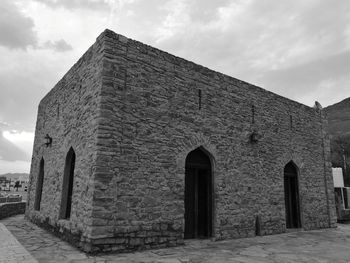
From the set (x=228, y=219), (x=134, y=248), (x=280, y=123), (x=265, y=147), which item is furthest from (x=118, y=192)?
(x=280, y=123)

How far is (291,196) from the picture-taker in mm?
9938

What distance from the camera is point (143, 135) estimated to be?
6.37m

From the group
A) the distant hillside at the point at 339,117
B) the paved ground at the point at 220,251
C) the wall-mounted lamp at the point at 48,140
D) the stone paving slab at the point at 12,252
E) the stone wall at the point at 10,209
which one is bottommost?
the paved ground at the point at 220,251

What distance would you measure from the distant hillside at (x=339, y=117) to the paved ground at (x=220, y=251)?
61945mm

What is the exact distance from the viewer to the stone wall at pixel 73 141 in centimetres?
597

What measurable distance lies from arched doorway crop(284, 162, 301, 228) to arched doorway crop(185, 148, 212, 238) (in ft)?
11.7

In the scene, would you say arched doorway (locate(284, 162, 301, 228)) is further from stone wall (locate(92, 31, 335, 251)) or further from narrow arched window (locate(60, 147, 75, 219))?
narrow arched window (locate(60, 147, 75, 219))

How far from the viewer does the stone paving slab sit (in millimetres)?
4812

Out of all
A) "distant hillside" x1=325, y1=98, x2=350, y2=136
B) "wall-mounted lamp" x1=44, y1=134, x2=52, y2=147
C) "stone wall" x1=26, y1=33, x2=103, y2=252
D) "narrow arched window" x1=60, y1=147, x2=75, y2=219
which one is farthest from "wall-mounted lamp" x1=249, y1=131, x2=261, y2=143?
"distant hillside" x1=325, y1=98, x2=350, y2=136

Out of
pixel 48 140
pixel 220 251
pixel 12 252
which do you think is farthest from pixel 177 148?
pixel 48 140

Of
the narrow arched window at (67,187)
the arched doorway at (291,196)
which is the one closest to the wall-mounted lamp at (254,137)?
the arched doorway at (291,196)

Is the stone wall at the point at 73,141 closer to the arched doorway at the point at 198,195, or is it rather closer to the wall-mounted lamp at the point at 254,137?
the arched doorway at the point at 198,195

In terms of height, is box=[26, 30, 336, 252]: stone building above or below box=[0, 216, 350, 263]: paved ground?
above

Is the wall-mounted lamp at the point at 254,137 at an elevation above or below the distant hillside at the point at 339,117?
below
